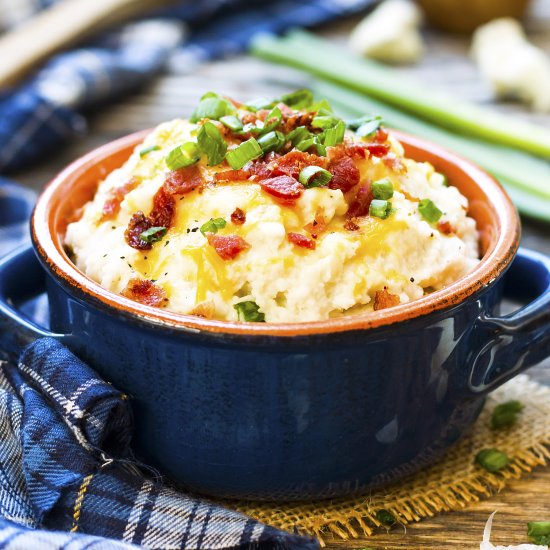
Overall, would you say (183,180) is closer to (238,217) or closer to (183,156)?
(183,156)

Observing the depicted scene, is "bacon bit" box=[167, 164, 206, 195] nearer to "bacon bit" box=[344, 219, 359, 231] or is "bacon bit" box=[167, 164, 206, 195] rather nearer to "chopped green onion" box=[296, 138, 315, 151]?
"chopped green onion" box=[296, 138, 315, 151]

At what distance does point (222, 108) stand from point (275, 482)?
106cm

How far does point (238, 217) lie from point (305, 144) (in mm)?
323

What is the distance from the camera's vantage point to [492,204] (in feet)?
8.46

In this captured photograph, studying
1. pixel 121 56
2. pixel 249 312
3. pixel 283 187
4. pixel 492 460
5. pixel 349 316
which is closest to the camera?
pixel 349 316

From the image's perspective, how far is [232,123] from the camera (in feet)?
8.14

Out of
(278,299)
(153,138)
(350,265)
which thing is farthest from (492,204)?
(153,138)

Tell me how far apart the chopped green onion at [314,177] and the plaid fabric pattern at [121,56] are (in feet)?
7.86

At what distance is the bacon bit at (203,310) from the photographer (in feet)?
6.98

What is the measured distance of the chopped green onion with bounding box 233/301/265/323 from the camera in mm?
2146

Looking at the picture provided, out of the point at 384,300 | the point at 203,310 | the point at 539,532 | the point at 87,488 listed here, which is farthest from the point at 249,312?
the point at 539,532

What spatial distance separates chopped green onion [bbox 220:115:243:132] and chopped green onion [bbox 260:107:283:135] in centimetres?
7

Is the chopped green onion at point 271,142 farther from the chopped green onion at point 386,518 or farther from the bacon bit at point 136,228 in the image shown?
the chopped green onion at point 386,518

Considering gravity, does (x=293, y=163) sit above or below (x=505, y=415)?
above
